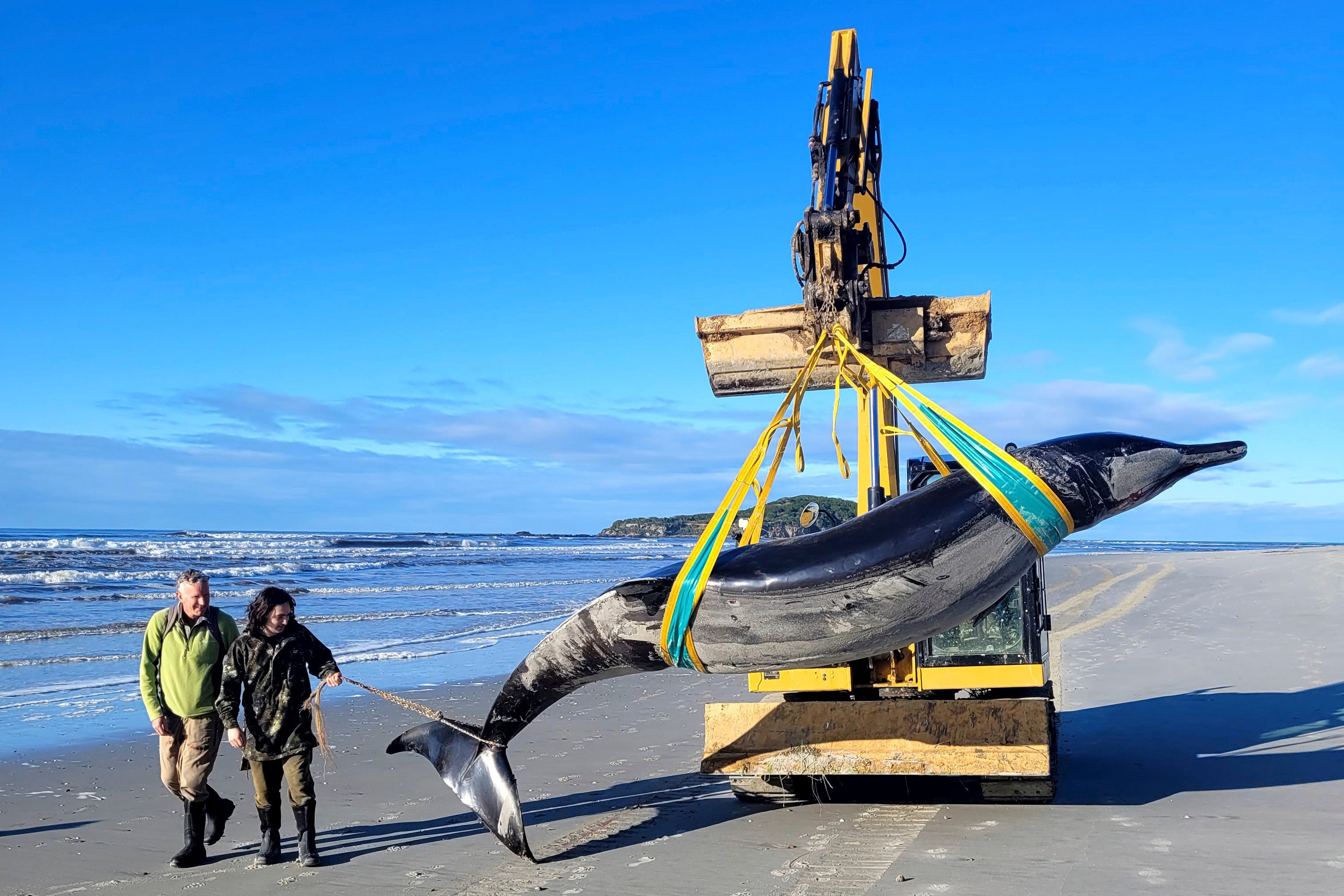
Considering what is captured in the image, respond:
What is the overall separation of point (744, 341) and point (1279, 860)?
398cm

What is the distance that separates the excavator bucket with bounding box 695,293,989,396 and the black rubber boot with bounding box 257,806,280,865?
11.7 feet

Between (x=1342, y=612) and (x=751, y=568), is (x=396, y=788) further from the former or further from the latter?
(x=1342, y=612)

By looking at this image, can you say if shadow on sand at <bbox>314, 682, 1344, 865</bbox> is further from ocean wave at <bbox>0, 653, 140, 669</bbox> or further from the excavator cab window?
ocean wave at <bbox>0, 653, 140, 669</bbox>

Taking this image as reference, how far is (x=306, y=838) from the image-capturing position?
5.96m

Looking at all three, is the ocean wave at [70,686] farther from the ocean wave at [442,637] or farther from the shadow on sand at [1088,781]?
the shadow on sand at [1088,781]

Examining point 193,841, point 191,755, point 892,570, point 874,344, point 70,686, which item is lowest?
point 193,841

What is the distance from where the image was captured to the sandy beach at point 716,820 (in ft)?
18.2

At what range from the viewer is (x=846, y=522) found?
4.96m

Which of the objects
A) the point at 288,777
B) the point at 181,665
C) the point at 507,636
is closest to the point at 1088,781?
the point at 288,777

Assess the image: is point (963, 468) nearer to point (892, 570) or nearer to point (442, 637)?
point (892, 570)

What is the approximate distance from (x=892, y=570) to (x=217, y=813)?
14.1 feet

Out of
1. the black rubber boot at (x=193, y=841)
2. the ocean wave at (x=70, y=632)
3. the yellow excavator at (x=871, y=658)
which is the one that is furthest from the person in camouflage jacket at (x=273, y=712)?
the ocean wave at (x=70, y=632)

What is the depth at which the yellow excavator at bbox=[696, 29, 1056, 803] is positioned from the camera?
6340 mm

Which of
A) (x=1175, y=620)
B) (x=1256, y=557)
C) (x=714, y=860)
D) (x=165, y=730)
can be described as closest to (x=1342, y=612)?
(x=1175, y=620)
